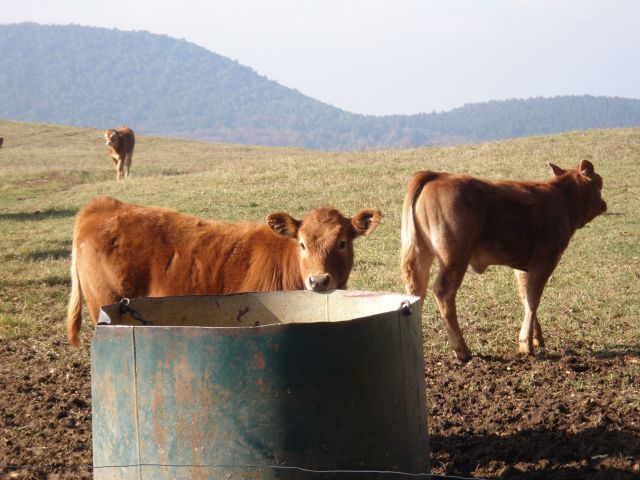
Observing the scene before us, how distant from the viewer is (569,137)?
89.5 feet

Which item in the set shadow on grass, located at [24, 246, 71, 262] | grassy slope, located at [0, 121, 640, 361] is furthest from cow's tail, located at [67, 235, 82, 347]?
shadow on grass, located at [24, 246, 71, 262]

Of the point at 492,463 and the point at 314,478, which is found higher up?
the point at 314,478

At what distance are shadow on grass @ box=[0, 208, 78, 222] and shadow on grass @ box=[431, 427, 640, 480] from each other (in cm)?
1493

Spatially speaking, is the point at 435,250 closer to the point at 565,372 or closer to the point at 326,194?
the point at 565,372

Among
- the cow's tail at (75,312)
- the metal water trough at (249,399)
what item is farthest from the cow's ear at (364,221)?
the metal water trough at (249,399)

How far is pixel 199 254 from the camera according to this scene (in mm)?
6078

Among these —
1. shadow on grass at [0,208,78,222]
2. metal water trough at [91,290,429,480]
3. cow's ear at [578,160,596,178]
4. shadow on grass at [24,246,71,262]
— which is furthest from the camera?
shadow on grass at [0,208,78,222]

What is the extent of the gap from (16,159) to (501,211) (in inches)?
1287

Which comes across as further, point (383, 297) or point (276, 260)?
point (276, 260)

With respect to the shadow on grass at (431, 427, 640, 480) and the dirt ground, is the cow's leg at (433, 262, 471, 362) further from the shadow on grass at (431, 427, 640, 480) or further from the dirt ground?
the shadow on grass at (431, 427, 640, 480)

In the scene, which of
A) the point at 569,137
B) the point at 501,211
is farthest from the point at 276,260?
the point at 569,137

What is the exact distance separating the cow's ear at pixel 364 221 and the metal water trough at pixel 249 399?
254cm

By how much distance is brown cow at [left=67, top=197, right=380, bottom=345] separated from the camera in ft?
19.7

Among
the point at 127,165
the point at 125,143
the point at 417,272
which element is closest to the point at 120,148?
the point at 125,143
